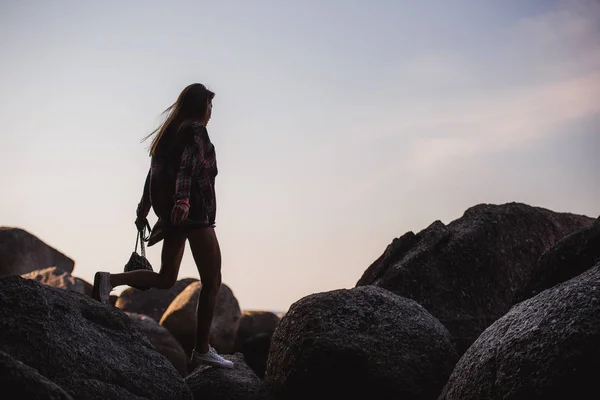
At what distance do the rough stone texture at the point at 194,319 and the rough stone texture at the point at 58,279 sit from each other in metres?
1.74

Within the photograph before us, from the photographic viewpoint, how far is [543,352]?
4.09 m

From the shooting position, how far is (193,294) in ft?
46.7

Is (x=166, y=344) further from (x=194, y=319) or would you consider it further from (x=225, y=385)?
(x=225, y=385)

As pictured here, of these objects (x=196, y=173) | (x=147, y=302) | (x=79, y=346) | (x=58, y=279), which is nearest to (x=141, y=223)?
(x=196, y=173)

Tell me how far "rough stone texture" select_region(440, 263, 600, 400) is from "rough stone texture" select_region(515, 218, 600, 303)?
2.46 ft

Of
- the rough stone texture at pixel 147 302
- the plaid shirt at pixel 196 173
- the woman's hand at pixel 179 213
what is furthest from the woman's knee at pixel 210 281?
the rough stone texture at pixel 147 302

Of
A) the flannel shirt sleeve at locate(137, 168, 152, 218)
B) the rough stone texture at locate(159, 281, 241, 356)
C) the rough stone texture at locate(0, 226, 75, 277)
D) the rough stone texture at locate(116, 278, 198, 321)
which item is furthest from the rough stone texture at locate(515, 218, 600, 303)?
the rough stone texture at locate(0, 226, 75, 277)

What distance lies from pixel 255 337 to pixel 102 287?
32.5 ft

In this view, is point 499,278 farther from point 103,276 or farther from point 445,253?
point 103,276

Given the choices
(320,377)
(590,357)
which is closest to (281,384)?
(320,377)

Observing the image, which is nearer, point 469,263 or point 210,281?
point 210,281

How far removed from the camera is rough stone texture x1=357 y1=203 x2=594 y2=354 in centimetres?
742

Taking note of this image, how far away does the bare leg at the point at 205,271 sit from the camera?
596cm

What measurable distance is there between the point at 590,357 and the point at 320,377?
2141mm
